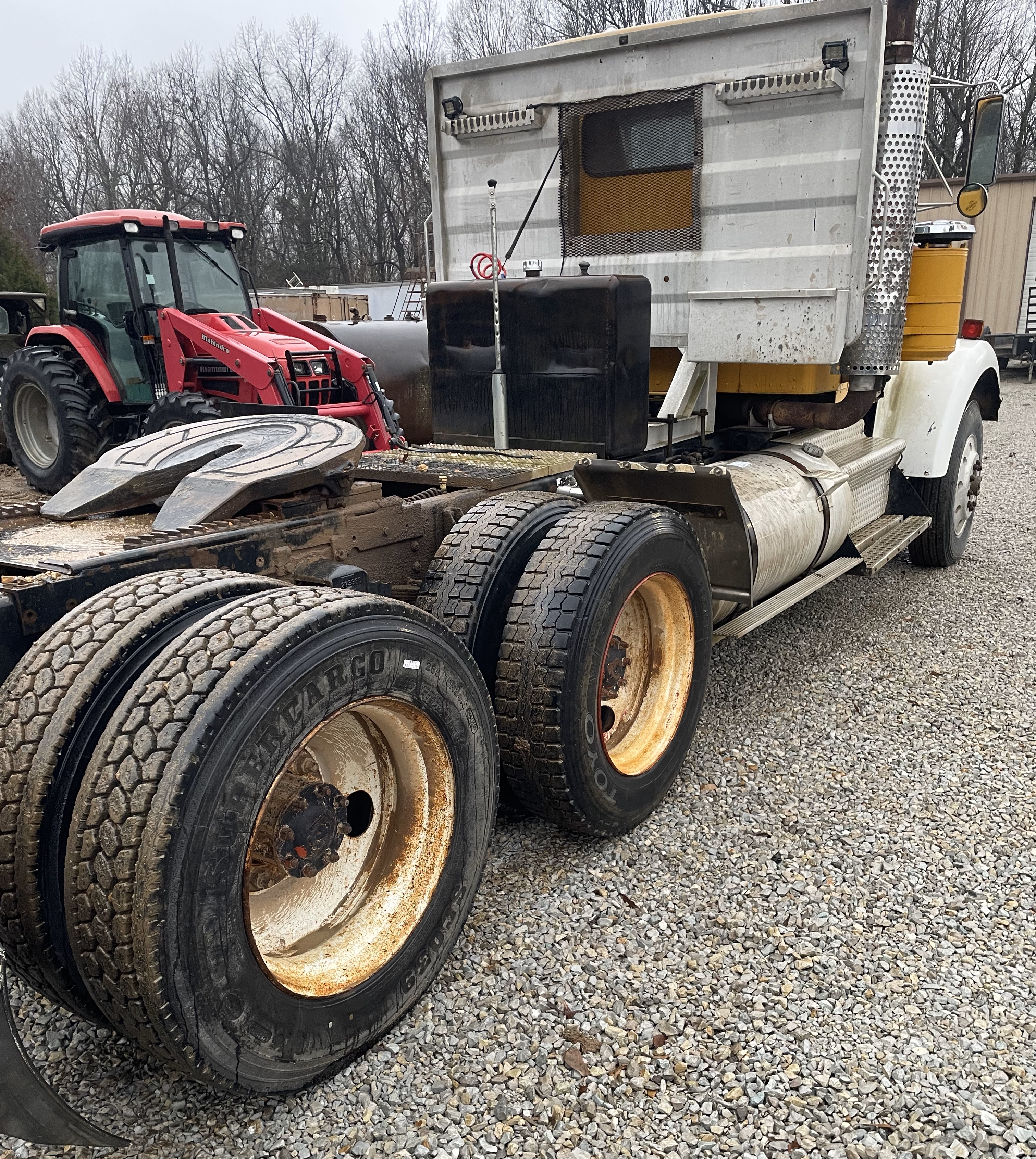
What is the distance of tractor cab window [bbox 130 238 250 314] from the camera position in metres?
8.95

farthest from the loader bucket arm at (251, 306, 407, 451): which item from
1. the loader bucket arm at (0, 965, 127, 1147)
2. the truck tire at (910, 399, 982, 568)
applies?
the loader bucket arm at (0, 965, 127, 1147)

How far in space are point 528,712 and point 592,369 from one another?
1.74m

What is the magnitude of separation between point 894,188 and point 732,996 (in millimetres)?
3661

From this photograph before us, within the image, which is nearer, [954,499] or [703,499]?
[703,499]

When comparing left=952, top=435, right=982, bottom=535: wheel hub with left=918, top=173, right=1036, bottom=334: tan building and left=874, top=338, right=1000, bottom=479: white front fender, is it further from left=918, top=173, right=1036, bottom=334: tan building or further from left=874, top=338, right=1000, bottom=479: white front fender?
left=918, top=173, right=1036, bottom=334: tan building

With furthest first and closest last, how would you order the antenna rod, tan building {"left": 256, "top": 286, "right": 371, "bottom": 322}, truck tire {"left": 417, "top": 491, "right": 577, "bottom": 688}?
tan building {"left": 256, "top": 286, "right": 371, "bottom": 322}
the antenna rod
truck tire {"left": 417, "top": 491, "right": 577, "bottom": 688}

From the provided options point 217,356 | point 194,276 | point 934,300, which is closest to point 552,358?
point 934,300

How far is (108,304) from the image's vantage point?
9.12 metres

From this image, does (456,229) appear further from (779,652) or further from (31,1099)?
(31,1099)

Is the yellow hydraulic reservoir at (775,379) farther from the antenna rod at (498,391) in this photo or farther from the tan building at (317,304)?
the tan building at (317,304)

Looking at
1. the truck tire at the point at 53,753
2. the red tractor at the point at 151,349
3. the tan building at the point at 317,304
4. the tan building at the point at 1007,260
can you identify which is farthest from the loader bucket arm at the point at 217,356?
the tan building at the point at 1007,260

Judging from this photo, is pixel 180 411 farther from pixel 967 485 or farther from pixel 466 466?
pixel 967 485

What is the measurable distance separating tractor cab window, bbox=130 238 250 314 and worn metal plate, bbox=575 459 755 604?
6.55 metres

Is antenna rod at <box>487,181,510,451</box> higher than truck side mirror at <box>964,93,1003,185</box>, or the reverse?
truck side mirror at <box>964,93,1003,185</box>
